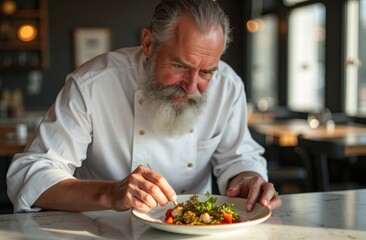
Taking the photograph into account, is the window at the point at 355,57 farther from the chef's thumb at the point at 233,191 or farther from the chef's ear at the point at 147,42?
the chef's thumb at the point at 233,191

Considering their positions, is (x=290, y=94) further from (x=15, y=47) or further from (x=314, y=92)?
(x=15, y=47)

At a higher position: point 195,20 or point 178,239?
point 195,20

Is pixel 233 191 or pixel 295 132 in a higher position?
pixel 233 191

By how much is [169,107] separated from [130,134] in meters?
0.26

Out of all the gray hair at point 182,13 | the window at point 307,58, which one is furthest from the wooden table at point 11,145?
the window at point 307,58

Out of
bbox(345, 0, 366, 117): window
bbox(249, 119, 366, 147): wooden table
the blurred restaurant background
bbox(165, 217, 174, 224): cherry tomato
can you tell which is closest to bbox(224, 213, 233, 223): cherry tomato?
bbox(165, 217, 174, 224): cherry tomato

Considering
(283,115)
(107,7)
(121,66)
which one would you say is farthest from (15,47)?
(121,66)

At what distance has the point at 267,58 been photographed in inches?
342

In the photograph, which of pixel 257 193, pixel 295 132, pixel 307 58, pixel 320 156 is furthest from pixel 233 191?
pixel 307 58

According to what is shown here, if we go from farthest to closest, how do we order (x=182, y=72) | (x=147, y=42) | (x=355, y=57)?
(x=355, y=57)
(x=147, y=42)
(x=182, y=72)

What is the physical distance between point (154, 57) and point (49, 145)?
44 centimetres

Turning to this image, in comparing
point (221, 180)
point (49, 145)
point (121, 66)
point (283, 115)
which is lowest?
point (283, 115)

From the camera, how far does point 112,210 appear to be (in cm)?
156

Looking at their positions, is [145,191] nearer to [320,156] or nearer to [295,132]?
[320,156]
